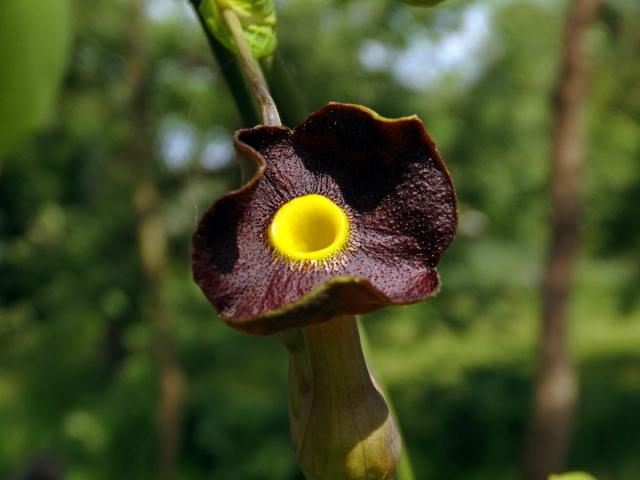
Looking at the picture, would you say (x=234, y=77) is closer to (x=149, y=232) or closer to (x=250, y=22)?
(x=250, y=22)

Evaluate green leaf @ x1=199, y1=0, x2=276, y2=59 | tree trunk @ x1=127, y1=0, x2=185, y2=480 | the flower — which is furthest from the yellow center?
tree trunk @ x1=127, y1=0, x2=185, y2=480

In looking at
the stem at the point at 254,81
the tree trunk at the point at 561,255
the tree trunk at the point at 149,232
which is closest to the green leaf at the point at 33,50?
the stem at the point at 254,81

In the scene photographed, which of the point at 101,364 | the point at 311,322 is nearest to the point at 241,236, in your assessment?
the point at 311,322

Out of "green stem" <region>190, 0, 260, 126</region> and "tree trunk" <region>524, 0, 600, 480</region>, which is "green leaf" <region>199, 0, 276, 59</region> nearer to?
"green stem" <region>190, 0, 260, 126</region>

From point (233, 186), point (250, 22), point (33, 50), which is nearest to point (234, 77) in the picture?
point (250, 22)

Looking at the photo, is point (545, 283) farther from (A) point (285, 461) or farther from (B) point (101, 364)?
(B) point (101, 364)
